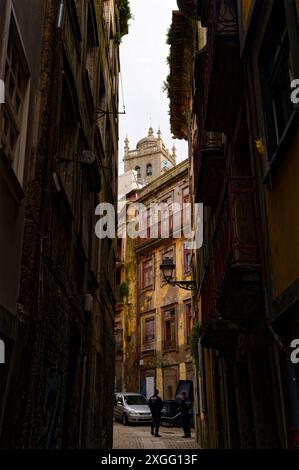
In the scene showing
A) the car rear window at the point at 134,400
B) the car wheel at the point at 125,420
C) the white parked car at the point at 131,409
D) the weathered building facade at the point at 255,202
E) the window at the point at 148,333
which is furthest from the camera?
the window at the point at 148,333

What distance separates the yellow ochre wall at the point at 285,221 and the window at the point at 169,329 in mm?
26553

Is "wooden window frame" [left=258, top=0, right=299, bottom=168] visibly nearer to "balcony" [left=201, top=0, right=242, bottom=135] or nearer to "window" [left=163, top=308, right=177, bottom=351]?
"balcony" [left=201, top=0, right=242, bottom=135]

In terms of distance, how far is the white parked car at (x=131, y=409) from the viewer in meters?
26.6

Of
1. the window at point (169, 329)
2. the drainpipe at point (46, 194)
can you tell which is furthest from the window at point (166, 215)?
the drainpipe at point (46, 194)

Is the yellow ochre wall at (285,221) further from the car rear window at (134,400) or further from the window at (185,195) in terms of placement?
the window at (185,195)

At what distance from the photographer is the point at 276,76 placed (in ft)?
21.1

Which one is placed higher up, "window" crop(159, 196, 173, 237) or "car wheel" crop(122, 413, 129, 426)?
"window" crop(159, 196, 173, 237)

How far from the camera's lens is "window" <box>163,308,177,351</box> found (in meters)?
32.4

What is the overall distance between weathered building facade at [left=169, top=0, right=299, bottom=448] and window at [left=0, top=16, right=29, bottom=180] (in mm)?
2730

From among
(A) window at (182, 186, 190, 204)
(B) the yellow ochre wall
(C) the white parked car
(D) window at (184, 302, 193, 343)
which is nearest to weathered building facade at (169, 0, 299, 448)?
(B) the yellow ochre wall

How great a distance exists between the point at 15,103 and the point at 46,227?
152 cm

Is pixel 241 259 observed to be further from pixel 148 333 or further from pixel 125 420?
pixel 148 333
